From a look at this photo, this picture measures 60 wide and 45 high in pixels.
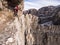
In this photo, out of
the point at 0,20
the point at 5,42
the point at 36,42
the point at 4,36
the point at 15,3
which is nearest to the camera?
the point at 5,42

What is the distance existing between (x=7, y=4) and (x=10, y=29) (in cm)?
196

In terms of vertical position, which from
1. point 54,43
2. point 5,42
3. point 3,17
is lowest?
point 54,43

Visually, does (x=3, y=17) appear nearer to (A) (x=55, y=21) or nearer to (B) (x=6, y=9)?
(B) (x=6, y=9)

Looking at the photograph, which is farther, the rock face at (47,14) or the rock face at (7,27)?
the rock face at (47,14)

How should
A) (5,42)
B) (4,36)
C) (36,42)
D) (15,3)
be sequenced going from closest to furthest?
1. (5,42)
2. (4,36)
3. (15,3)
4. (36,42)

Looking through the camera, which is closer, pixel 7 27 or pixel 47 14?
pixel 7 27

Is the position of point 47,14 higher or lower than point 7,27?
lower

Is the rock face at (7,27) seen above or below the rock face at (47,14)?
above

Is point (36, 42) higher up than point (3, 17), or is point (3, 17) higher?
point (3, 17)

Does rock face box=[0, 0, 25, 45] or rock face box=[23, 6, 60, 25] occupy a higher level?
rock face box=[0, 0, 25, 45]

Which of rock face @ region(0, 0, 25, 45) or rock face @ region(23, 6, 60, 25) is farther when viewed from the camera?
rock face @ region(23, 6, 60, 25)

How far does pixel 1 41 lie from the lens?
299 cm

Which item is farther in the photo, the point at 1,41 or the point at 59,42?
the point at 59,42

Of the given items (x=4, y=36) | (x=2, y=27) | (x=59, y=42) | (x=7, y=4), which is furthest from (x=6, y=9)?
(x=59, y=42)
